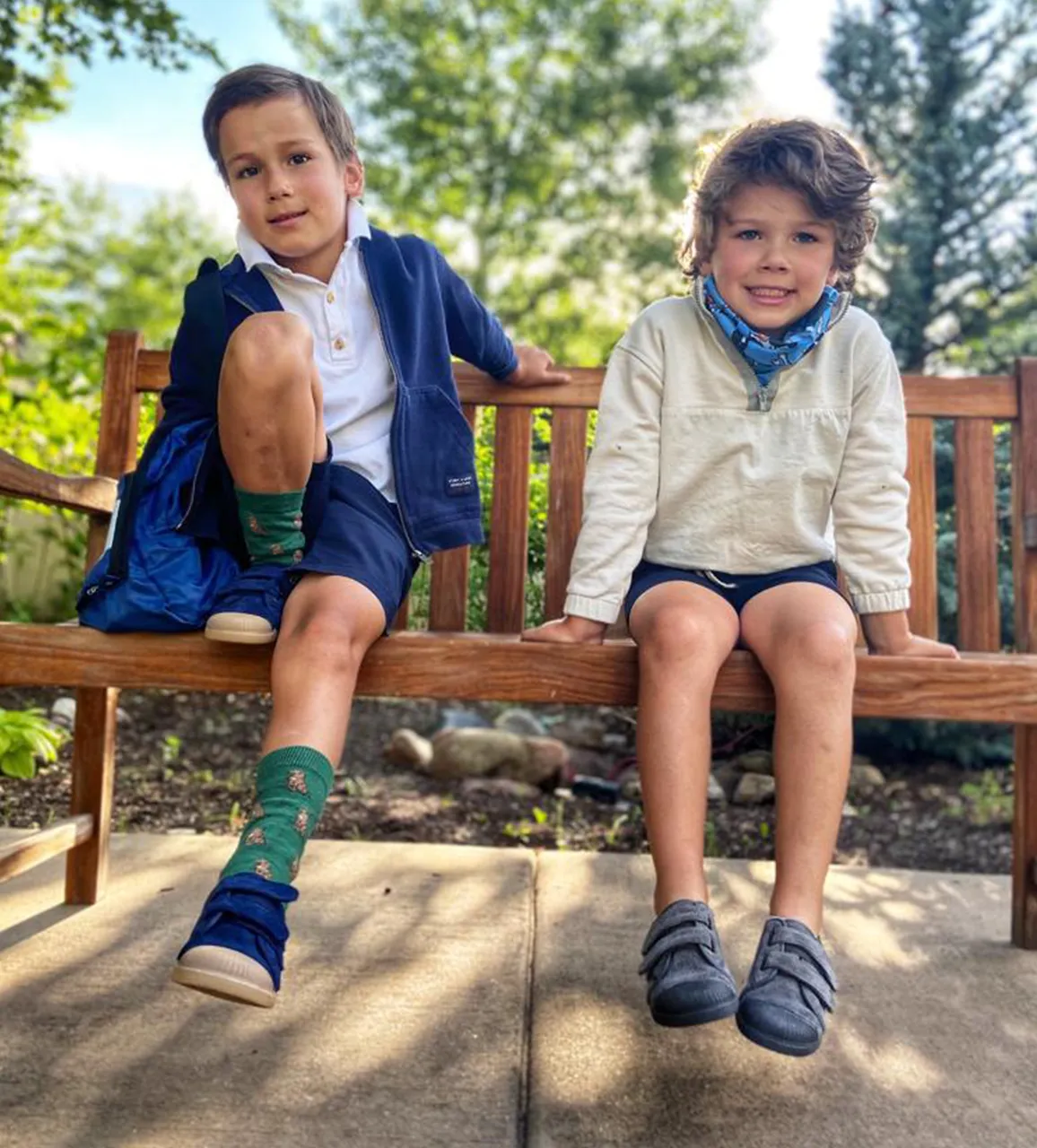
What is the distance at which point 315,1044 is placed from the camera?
1.86m

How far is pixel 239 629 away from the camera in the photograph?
1811 millimetres

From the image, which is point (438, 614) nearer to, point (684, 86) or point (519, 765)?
point (519, 765)

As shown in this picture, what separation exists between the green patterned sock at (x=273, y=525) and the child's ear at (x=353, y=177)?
2.26ft

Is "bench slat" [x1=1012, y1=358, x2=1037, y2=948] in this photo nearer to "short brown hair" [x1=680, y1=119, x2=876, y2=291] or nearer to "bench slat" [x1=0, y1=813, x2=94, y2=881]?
"short brown hair" [x1=680, y1=119, x2=876, y2=291]

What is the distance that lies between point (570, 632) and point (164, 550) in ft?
2.29

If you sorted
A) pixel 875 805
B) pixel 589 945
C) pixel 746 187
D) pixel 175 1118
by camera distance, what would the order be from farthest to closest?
pixel 875 805, pixel 589 945, pixel 746 187, pixel 175 1118

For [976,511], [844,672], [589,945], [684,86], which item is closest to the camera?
[844,672]

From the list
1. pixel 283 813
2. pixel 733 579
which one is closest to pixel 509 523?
pixel 733 579

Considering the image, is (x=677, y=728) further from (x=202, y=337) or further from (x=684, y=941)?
(x=202, y=337)

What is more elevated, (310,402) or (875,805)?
(310,402)

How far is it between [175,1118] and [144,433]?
1.80 meters

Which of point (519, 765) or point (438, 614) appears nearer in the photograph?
point (438, 614)

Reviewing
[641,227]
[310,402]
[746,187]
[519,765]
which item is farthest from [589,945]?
[641,227]

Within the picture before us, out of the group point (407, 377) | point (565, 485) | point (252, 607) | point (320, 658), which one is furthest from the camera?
point (565, 485)
